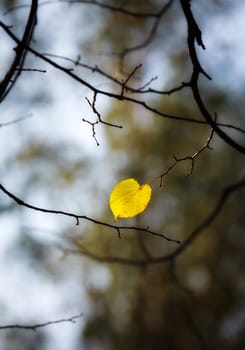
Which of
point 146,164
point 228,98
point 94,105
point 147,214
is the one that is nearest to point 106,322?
point 147,214

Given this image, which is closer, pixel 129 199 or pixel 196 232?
pixel 129 199

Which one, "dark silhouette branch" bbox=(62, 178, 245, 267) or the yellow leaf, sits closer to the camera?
the yellow leaf

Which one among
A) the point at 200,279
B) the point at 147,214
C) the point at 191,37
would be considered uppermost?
the point at 147,214

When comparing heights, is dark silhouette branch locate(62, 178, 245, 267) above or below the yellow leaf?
above

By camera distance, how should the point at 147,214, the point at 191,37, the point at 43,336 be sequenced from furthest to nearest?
the point at 147,214, the point at 43,336, the point at 191,37

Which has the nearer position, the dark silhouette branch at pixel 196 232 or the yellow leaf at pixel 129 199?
the yellow leaf at pixel 129 199

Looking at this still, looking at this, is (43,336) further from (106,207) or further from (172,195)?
(172,195)

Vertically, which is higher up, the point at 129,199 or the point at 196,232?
the point at 196,232

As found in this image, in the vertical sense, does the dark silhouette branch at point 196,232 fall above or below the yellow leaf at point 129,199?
above
